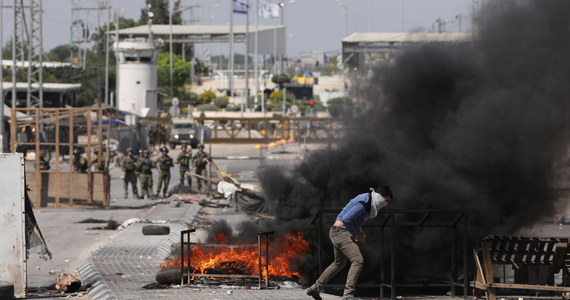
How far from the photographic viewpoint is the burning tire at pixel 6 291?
11.7 metres

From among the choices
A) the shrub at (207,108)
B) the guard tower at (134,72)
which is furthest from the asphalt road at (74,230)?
the shrub at (207,108)

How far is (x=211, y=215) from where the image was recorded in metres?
26.0

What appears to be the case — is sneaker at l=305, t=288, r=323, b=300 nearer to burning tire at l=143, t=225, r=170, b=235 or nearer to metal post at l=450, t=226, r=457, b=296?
metal post at l=450, t=226, r=457, b=296

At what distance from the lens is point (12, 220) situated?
483 inches

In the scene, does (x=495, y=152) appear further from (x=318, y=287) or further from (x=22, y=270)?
(x=22, y=270)

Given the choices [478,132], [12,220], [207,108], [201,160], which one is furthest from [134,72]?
[12,220]

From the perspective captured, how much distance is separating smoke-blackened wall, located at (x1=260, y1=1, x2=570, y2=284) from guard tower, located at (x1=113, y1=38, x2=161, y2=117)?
72.1 meters

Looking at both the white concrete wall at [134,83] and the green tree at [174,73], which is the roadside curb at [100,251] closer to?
the white concrete wall at [134,83]

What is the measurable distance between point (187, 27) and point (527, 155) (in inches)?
4633

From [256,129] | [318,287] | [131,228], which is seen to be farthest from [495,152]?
A: [256,129]

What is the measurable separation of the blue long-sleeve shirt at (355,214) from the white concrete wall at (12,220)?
12.5ft

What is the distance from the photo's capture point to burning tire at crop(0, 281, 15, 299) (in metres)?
11.7

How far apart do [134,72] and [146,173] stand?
191ft

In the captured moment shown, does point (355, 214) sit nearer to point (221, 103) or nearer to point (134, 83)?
point (134, 83)
